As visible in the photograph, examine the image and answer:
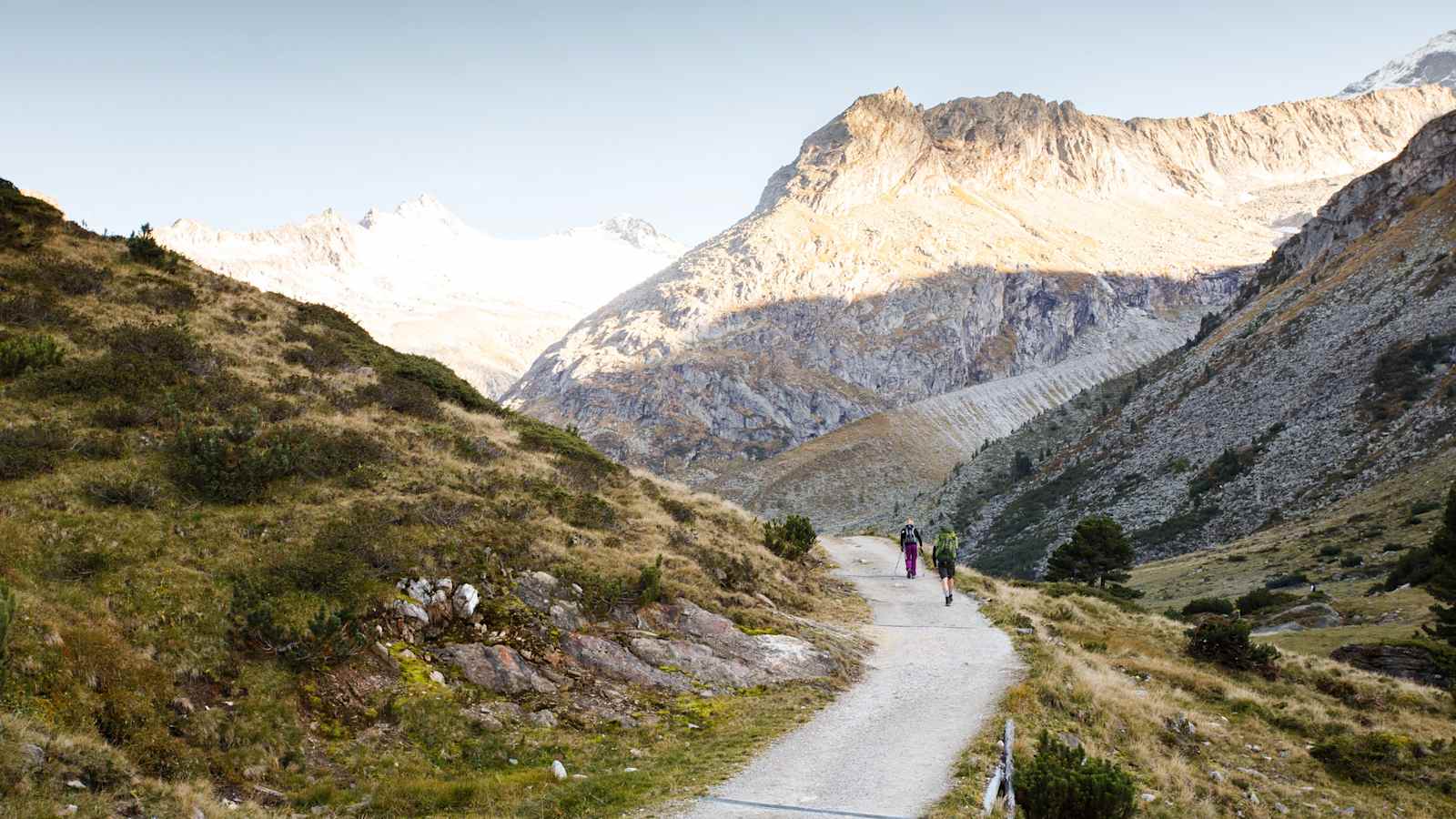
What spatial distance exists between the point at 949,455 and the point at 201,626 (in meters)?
183

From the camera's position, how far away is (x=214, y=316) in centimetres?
2711

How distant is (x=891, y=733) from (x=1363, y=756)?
11335mm

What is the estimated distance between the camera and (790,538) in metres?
32.1

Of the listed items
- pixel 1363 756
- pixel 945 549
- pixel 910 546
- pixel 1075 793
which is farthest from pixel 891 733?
pixel 910 546

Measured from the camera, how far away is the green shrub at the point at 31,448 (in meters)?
14.7

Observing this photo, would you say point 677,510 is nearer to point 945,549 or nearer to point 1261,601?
point 945,549

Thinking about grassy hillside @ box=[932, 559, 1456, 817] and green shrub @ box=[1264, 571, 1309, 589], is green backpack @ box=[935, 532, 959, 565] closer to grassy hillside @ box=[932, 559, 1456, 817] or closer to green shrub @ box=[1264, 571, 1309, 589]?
grassy hillside @ box=[932, 559, 1456, 817]

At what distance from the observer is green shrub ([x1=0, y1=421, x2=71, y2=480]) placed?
14664mm

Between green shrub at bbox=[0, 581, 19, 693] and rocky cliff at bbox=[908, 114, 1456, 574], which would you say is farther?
rocky cliff at bbox=[908, 114, 1456, 574]

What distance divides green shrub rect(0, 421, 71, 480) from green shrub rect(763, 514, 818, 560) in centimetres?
2080

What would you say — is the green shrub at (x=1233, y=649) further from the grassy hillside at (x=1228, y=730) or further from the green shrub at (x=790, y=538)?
the green shrub at (x=790, y=538)

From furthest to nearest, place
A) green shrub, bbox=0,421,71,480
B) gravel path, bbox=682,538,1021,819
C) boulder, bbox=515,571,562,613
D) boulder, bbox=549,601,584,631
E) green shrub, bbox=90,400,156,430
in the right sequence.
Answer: green shrub, bbox=90,400,156,430
boulder, bbox=515,571,562,613
boulder, bbox=549,601,584,631
green shrub, bbox=0,421,71,480
gravel path, bbox=682,538,1021,819

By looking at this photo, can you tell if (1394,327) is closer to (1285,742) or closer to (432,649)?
(1285,742)

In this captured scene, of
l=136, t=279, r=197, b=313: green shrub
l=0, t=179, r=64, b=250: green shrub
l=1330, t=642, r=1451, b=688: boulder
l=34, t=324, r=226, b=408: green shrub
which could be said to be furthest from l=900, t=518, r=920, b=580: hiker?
l=0, t=179, r=64, b=250: green shrub
